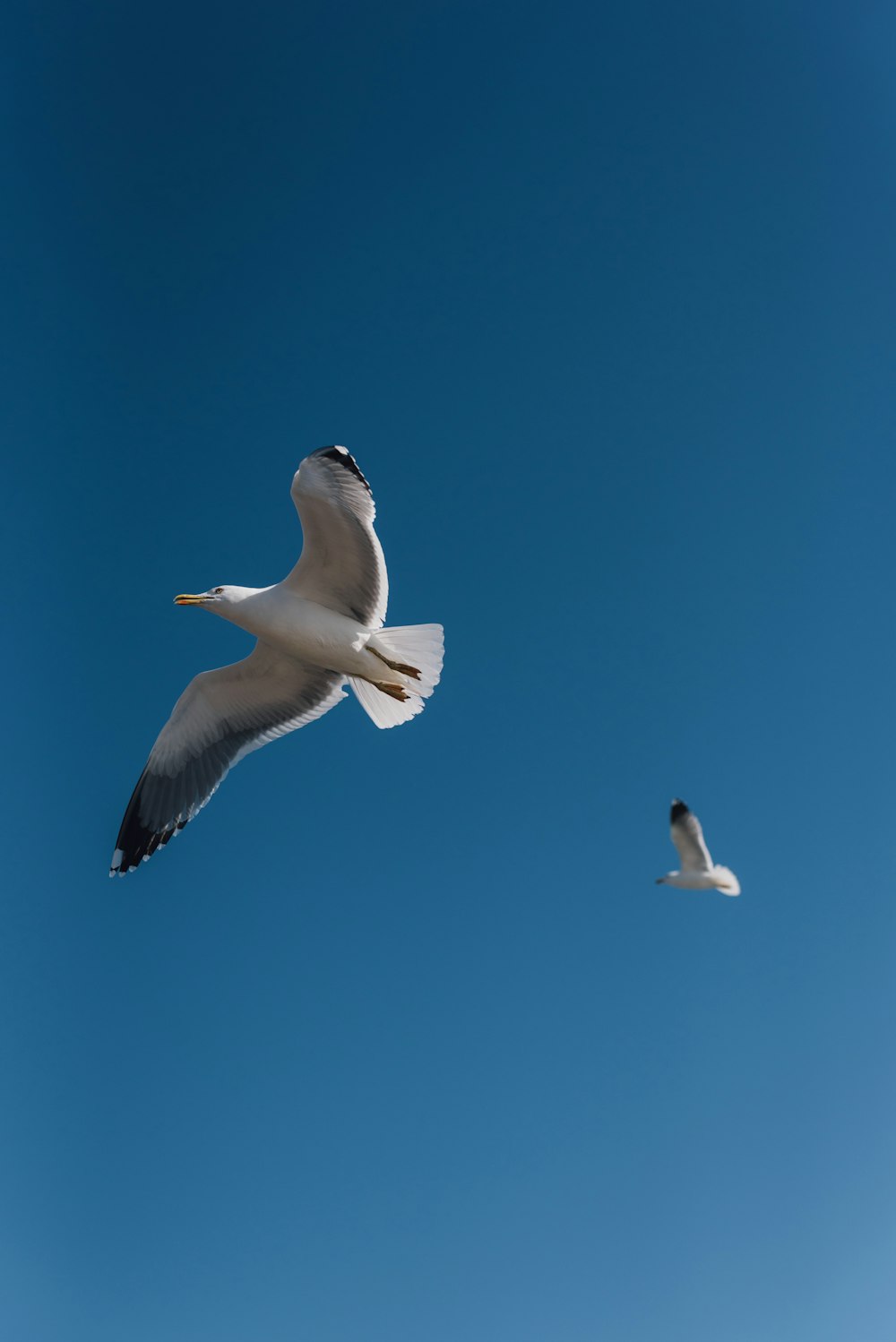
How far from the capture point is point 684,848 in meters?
7.36

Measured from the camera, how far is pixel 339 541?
16.4 feet

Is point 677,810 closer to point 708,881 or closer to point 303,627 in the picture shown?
point 708,881

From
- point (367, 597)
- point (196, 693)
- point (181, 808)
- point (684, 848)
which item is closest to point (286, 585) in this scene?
point (367, 597)

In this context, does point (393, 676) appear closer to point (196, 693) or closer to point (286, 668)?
point (286, 668)

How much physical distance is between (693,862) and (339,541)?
11.1 feet

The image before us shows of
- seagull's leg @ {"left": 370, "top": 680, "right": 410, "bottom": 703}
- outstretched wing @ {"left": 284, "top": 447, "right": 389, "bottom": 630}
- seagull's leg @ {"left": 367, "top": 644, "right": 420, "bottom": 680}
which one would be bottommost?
seagull's leg @ {"left": 370, "top": 680, "right": 410, "bottom": 703}

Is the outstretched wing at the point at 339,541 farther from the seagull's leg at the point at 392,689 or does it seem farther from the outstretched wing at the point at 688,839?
the outstretched wing at the point at 688,839

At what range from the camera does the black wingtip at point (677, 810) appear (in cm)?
729

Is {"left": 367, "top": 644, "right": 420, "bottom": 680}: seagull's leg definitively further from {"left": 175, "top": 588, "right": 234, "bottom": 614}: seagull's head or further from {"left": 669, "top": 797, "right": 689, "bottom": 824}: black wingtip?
{"left": 669, "top": 797, "right": 689, "bottom": 824}: black wingtip

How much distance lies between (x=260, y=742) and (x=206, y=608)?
2.31ft

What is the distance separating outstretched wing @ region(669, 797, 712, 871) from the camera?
23.8ft

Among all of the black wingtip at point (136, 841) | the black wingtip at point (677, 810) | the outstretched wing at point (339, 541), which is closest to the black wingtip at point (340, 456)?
the outstretched wing at point (339, 541)

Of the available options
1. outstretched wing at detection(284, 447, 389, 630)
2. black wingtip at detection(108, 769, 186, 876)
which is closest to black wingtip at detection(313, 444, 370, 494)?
outstretched wing at detection(284, 447, 389, 630)

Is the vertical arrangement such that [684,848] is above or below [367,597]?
below
